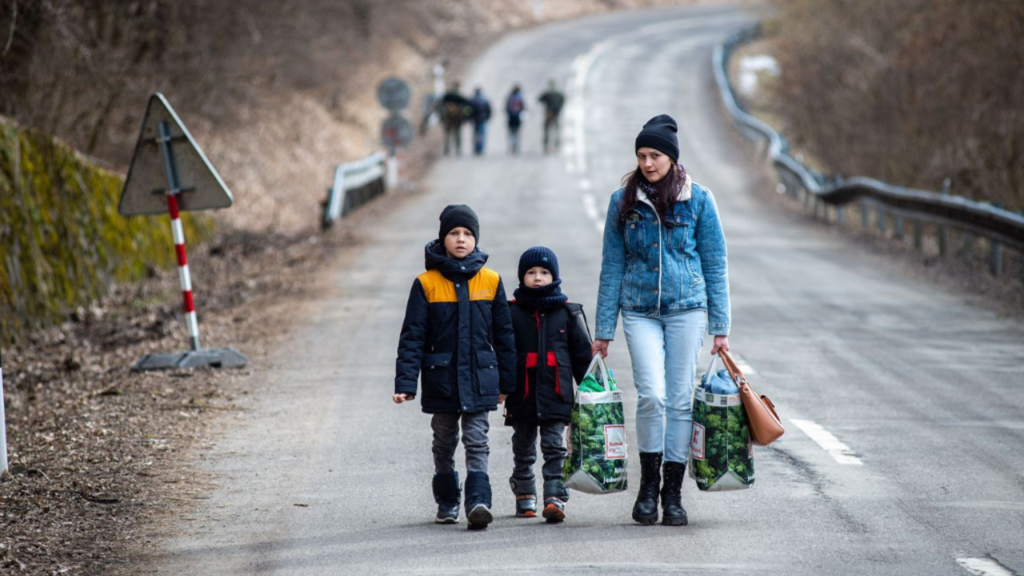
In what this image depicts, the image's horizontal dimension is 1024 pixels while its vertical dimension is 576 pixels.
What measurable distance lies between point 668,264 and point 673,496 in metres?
1.10

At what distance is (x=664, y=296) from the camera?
6320 millimetres

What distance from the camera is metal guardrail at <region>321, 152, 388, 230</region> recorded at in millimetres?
23359

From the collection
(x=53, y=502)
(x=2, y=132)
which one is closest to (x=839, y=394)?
(x=53, y=502)

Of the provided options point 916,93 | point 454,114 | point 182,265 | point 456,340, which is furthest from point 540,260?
point 454,114

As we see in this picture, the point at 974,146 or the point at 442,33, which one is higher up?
the point at 442,33

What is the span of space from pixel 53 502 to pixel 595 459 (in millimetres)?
2799

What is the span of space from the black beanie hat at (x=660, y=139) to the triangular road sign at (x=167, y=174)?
5.29 metres

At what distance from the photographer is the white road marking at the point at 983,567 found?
5.39 m

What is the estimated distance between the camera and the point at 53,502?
6.86 m

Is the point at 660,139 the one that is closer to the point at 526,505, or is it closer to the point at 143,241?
the point at 526,505

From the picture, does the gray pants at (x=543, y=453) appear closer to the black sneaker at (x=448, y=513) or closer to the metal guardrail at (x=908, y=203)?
the black sneaker at (x=448, y=513)

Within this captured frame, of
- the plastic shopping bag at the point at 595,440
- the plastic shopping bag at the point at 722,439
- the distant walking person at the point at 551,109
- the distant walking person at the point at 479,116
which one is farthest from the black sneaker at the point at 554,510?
the distant walking person at the point at 551,109

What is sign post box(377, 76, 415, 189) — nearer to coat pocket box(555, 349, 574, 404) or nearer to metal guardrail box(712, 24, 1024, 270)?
metal guardrail box(712, 24, 1024, 270)

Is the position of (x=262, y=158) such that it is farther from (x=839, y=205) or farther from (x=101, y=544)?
(x=101, y=544)
